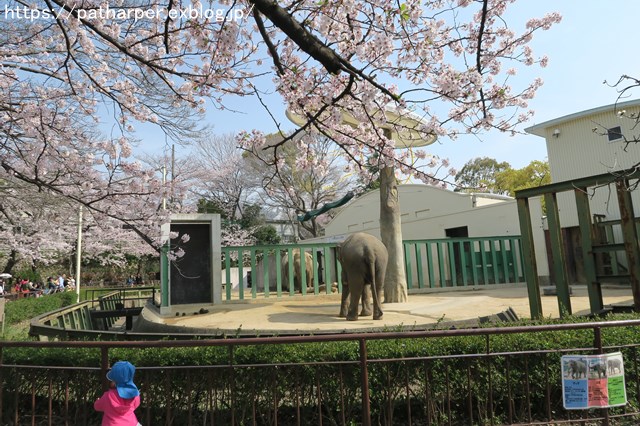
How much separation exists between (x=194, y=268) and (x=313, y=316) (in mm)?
4621

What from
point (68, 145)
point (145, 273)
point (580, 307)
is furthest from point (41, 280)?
point (580, 307)

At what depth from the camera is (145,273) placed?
42.5m

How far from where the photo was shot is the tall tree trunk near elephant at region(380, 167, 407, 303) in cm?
1038

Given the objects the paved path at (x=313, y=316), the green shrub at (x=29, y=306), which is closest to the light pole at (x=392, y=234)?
the paved path at (x=313, y=316)

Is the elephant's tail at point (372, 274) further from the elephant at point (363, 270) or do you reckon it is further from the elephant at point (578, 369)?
the elephant at point (578, 369)

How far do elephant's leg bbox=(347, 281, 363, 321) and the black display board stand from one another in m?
5.00

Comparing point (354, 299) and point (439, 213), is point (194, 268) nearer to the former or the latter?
point (354, 299)

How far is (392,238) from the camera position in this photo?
10617 mm

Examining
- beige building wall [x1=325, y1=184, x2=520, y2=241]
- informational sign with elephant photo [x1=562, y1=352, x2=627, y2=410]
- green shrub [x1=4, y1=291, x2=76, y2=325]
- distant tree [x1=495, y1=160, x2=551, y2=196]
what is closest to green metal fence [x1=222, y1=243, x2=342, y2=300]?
beige building wall [x1=325, y1=184, x2=520, y2=241]

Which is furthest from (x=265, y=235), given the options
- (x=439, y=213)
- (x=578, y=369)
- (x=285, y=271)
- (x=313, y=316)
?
(x=578, y=369)

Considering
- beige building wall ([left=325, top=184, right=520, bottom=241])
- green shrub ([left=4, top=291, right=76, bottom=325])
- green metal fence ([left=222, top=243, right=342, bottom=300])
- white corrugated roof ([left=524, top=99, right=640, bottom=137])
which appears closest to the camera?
green metal fence ([left=222, top=243, right=342, bottom=300])

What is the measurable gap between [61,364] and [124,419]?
1.78 m

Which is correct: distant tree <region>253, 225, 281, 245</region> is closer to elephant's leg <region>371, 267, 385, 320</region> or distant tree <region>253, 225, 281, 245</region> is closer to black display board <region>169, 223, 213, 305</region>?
black display board <region>169, 223, 213, 305</region>

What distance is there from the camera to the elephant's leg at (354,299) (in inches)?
295
